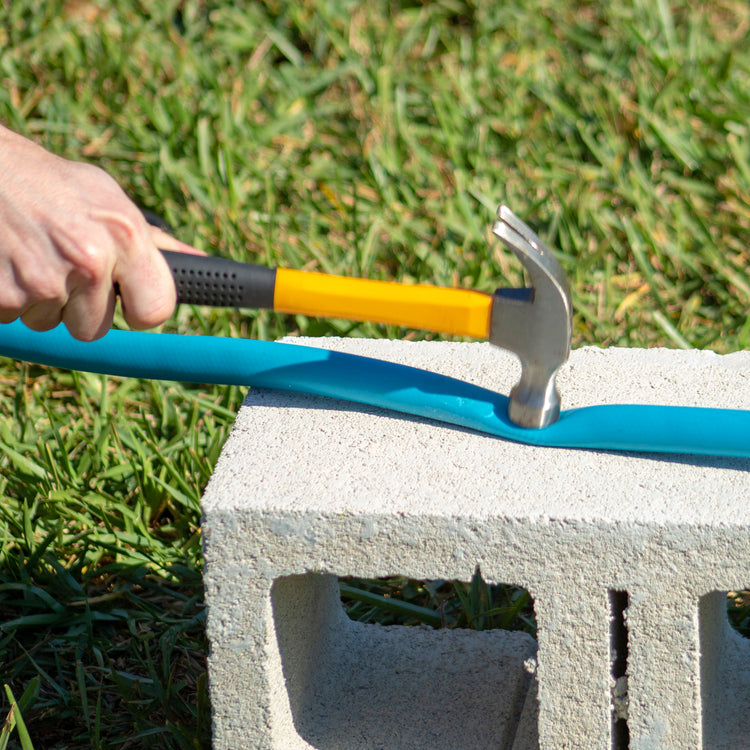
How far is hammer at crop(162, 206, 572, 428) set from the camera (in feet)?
4.82

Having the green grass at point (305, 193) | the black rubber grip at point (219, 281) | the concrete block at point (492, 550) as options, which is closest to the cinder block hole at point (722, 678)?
the concrete block at point (492, 550)

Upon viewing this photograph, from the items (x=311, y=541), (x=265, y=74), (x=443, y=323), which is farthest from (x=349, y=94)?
(x=311, y=541)

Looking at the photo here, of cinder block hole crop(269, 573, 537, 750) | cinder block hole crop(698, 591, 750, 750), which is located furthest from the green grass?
cinder block hole crop(698, 591, 750, 750)

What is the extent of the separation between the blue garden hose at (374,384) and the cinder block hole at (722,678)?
293 mm

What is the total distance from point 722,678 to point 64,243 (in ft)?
4.20

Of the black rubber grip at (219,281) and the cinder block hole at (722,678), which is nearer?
the black rubber grip at (219,281)

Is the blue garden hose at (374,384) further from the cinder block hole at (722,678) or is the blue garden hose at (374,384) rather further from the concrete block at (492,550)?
the cinder block hole at (722,678)

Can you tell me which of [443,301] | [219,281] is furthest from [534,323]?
[219,281]

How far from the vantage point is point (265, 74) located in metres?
3.47

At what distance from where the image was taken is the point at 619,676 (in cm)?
160

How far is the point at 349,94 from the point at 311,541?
92.9 inches

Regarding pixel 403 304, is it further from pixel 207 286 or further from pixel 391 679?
pixel 391 679

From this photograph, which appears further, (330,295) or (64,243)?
(330,295)

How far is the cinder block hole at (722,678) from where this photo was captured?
5.37 feet
